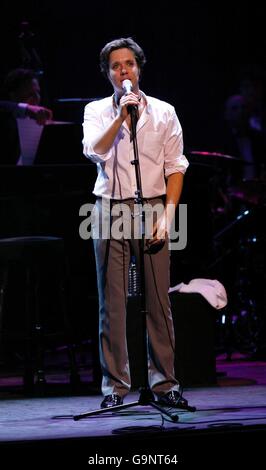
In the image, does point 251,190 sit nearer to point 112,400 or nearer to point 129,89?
point 112,400

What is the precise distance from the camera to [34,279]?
19.7 feet

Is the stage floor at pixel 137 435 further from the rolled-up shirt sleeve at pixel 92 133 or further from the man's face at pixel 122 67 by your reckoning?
the man's face at pixel 122 67

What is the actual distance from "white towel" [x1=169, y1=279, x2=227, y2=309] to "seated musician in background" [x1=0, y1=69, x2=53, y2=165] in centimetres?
145

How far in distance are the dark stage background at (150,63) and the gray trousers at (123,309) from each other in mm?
2289

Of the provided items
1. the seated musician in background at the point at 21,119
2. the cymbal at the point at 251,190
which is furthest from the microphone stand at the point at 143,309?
the cymbal at the point at 251,190

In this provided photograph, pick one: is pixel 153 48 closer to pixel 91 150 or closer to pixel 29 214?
pixel 29 214

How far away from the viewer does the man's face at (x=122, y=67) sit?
4.79 meters

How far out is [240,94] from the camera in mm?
9477

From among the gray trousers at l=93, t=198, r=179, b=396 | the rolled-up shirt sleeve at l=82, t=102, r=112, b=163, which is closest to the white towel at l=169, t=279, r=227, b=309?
the gray trousers at l=93, t=198, r=179, b=396

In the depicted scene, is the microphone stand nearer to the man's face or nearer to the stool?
the man's face

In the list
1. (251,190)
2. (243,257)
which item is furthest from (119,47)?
(243,257)

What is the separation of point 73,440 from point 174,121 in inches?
70.9

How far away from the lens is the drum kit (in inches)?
297

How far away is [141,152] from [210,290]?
159 cm
